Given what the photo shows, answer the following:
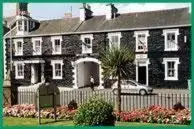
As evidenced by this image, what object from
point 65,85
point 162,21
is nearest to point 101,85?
point 65,85

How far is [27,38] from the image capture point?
24.5 metres

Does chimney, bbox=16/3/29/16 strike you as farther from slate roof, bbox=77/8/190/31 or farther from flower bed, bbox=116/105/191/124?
flower bed, bbox=116/105/191/124

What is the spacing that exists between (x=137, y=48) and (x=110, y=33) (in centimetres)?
231

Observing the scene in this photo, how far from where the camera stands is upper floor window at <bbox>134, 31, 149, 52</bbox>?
79.9 feet

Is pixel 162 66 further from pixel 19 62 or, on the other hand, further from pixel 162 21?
pixel 19 62

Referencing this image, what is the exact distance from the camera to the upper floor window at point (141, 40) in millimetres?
24353

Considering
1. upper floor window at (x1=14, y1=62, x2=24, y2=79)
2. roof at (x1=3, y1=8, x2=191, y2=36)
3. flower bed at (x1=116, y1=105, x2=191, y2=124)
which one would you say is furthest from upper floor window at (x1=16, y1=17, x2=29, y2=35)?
flower bed at (x1=116, y1=105, x2=191, y2=124)

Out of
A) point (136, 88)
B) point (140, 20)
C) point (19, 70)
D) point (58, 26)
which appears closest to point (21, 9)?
point (58, 26)

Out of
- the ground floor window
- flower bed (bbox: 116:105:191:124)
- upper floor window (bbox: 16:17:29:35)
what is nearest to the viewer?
flower bed (bbox: 116:105:191:124)

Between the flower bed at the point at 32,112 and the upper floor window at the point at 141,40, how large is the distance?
28.4ft

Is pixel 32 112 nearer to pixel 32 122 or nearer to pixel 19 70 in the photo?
pixel 32 122

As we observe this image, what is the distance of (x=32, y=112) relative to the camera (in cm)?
1667

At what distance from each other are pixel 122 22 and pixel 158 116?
11741 mm

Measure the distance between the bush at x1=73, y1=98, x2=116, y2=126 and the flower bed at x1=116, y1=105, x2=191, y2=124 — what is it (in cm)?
267
